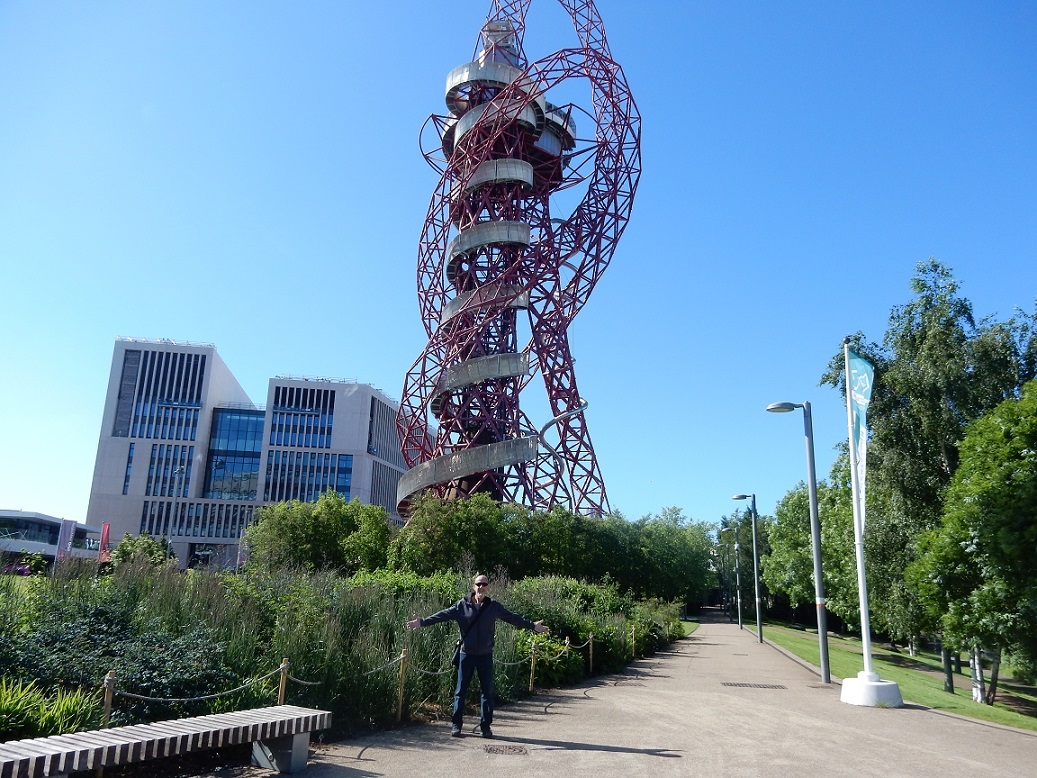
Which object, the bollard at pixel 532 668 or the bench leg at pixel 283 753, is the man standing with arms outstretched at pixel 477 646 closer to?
the bench leg at pixel 283 753

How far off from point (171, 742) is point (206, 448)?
84.8 meters

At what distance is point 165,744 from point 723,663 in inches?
629

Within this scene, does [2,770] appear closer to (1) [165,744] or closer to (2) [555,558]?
(1) [165,744]

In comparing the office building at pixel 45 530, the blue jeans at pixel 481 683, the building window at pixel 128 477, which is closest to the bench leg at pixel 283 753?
the blue jeans at pixel 481 683

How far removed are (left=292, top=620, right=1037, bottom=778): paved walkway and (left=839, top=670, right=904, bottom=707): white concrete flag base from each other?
0.65 ft

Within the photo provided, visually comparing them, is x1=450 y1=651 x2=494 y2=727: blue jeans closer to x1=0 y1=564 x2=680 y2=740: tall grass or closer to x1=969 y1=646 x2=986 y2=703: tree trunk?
x1=0 y1=564 x2=680 y2=740: tall grass

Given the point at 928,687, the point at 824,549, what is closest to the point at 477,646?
the point at 928,687

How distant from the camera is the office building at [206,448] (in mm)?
80875

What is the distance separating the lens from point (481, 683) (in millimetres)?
8344

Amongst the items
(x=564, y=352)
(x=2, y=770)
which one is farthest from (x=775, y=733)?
(x=564, y=352)

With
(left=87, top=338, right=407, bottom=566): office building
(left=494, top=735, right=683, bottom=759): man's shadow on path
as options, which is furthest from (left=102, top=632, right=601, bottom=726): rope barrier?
(left=87, top=338, right=407, bottom=566): office building

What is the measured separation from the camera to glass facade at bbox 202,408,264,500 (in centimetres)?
8338

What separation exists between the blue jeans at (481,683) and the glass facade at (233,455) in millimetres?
79693

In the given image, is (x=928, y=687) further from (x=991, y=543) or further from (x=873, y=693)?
(x=873, y=693)
